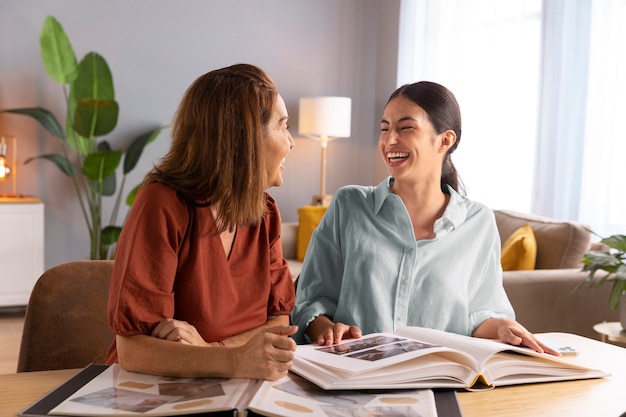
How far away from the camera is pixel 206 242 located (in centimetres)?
140

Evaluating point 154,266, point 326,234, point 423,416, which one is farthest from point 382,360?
point 326,234

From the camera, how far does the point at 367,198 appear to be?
1.86 m

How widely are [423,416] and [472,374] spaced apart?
19 centimetres

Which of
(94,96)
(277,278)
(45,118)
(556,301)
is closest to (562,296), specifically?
(556,301)

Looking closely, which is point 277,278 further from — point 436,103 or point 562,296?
point 562,296

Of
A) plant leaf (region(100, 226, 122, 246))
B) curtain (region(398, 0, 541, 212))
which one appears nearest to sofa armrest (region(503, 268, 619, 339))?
curtain (region(398, 0, 541, 212))

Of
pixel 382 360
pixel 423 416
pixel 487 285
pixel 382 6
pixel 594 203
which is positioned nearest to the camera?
pixel 423 416

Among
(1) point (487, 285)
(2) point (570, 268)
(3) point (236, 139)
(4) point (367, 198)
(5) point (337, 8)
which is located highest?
(5) point (337, 8)

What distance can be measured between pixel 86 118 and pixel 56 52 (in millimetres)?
436

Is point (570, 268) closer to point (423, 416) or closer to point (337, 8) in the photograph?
A: point (423, 416)

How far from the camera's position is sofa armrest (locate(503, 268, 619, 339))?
9.96 ft

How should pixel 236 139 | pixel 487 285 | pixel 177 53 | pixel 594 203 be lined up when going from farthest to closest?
pixel 177 53 → pixel 594 203 → pixel 487 285 → pixel 236 139

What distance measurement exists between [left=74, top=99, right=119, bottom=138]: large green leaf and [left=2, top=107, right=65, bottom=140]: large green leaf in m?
0.24

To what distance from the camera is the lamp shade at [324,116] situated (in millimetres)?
5641
